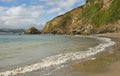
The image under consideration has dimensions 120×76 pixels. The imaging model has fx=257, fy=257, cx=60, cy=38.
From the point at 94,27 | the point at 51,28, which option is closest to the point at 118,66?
the point at 94,27

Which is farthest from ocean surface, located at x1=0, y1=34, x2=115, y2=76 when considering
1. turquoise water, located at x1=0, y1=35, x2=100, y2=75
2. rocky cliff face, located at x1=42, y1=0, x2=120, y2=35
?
rocky cliff face, located at x1=42, y1=0, x2=120, y2=35

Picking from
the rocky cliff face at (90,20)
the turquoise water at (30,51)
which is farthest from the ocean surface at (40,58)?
the rocky cliff face at (90,20)

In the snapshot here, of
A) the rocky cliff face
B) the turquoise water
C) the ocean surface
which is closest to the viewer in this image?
the ocean surface

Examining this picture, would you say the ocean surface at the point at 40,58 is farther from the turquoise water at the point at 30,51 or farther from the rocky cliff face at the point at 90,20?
the rocky cliff face at the point at 90,20

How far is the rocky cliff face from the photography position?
234 feet

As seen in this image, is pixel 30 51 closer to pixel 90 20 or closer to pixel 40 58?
pixel 40 58

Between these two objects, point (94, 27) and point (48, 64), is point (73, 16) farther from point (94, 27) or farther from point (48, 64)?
point (48, 64)

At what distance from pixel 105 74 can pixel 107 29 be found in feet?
196

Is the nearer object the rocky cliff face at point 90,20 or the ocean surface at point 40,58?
the ocean surface at point 40,58

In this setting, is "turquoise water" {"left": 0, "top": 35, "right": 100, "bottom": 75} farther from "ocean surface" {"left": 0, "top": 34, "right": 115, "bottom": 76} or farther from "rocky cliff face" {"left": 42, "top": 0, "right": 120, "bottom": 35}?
"rocky cliff face" {"left": 42, "top": 0, "right": 120, "bottom": 35}

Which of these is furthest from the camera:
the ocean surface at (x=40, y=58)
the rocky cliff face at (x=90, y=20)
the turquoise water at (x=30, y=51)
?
the rocky cliff face at (x=90, y=20)

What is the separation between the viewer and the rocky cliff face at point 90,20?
71.2 metres

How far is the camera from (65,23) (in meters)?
96.4

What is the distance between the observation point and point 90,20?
8175cm
